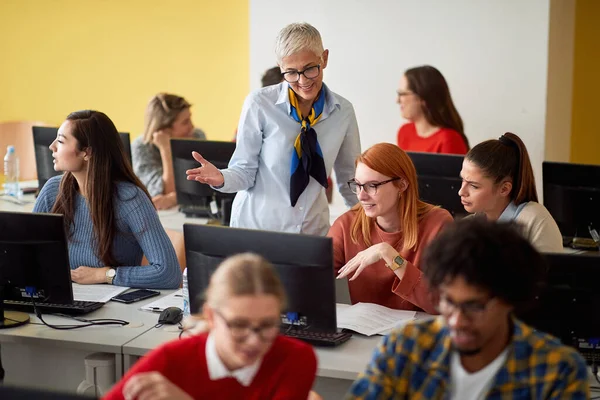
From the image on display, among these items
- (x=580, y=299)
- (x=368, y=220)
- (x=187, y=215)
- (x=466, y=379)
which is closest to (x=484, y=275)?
(x=466, y=379)

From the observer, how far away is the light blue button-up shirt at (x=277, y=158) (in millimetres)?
3441

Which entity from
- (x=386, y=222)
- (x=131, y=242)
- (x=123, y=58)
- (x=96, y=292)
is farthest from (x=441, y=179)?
(x=123, y=58)

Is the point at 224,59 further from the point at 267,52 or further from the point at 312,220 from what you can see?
the point at 312,220

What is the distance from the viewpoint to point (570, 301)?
2338 mm

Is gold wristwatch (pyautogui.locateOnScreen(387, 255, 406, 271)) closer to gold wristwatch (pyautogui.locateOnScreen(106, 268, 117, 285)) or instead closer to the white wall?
gold wristwatch (pyautogui.locateOnScreen(106, 268, 117, 285))

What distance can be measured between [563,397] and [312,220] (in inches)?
74.2

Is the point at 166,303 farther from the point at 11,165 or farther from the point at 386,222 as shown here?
the point at 11,165

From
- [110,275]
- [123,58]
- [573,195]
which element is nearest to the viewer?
[110,275]

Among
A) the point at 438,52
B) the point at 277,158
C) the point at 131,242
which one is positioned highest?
the point at 438,52

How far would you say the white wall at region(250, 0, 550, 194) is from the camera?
204 inches

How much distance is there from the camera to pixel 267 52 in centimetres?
579

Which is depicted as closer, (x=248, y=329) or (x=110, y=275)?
(x=248, y=329)

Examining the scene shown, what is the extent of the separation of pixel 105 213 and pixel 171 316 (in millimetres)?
629

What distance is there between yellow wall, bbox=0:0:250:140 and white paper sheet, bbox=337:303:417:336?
3.43 m
